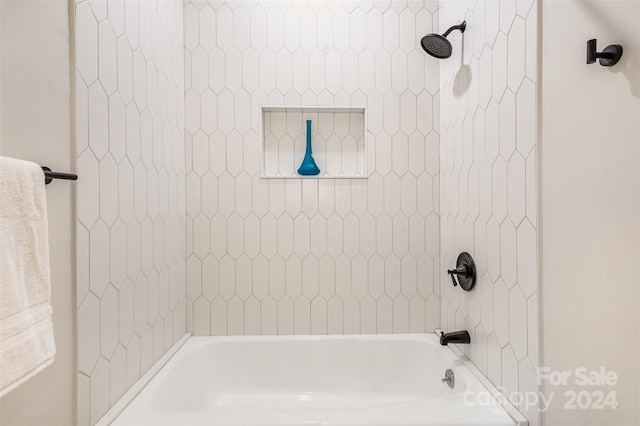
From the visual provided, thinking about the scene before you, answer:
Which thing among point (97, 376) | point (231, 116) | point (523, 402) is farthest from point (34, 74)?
point (523, 402)

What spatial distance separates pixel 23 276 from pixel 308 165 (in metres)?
1.31

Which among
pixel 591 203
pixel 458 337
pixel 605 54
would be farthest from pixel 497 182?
pixel 458 337

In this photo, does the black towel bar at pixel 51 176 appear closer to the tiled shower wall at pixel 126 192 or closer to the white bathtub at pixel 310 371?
the tiled shower wall at pixel 126 192

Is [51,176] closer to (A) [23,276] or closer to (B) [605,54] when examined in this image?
(A) [23,276]

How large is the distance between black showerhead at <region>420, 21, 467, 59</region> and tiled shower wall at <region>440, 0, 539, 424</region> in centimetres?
5

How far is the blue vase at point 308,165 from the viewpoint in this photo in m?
1.75

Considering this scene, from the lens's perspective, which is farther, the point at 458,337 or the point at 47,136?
the point at 458,337

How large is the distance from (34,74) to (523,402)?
1591mm

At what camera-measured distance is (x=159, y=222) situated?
1414mm

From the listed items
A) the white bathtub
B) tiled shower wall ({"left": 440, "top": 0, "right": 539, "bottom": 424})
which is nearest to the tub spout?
tiled shower wall ({"left": 440, "top": 0, "right": 539, "bottom": 424})

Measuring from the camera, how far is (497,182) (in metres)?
1.13

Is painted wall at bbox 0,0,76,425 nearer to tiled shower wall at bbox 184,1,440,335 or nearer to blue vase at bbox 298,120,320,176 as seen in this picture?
tiled shower wall at bbox 184,1,440,335

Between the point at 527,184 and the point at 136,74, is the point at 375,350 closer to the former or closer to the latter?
the point at 527,184

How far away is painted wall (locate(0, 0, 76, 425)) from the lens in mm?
683
